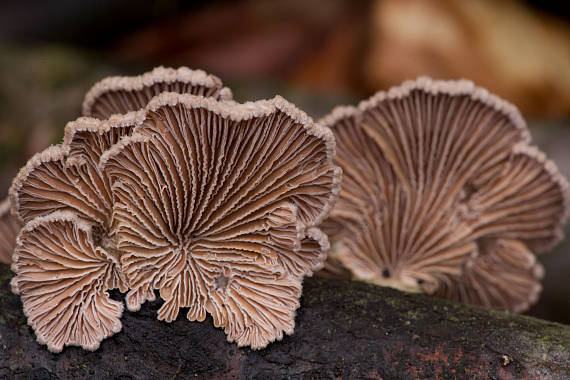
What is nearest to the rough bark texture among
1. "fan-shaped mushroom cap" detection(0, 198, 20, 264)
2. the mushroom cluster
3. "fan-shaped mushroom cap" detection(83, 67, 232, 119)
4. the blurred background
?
Result: the mushroom cluster

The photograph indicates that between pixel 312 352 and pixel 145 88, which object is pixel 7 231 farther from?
pixel 312 352

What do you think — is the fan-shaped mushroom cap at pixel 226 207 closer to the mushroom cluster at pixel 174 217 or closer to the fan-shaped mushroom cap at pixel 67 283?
the mushroom cluster at pixel 174 217

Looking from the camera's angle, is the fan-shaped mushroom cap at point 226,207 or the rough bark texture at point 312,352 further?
the rough bark texture at point 312,352

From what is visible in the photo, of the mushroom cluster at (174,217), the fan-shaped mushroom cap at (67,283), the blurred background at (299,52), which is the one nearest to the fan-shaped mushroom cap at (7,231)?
the mushroom cluster at (174,217)

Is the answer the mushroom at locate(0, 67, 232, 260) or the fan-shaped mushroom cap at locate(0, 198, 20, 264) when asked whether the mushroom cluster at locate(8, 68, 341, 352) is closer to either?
the mushroom at locate(0, 67, 232, 260)

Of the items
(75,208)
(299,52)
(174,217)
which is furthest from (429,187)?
(299,52)

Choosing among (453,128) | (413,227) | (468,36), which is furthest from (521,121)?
(468,36)
